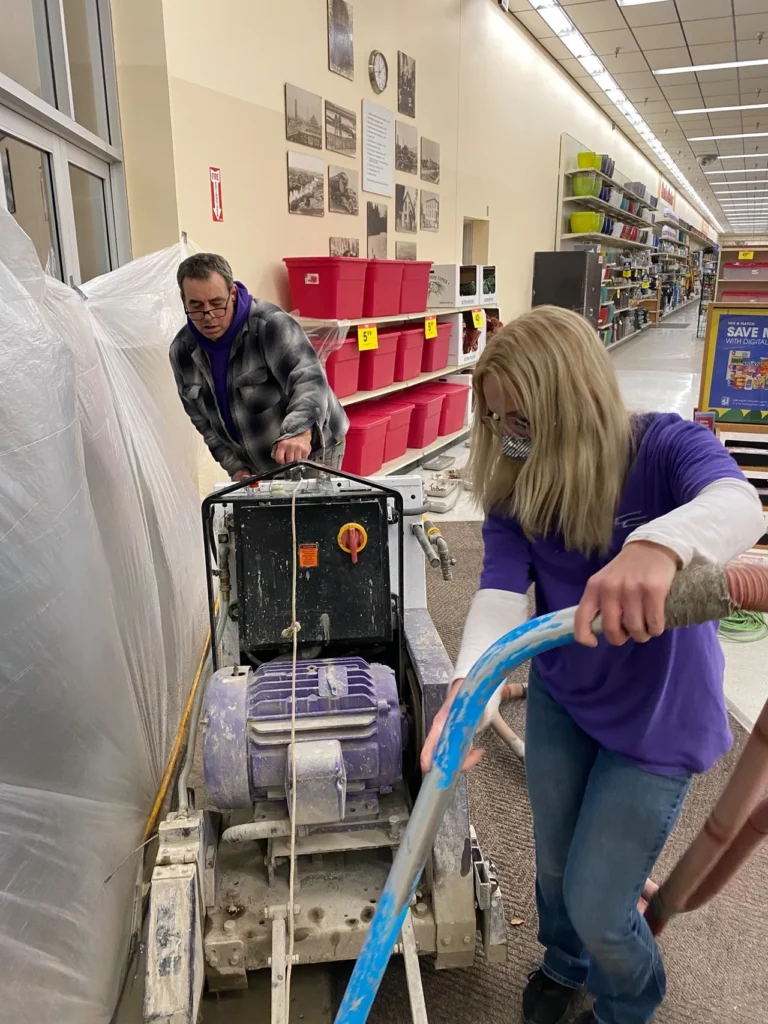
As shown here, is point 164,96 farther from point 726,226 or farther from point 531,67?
point 726,226

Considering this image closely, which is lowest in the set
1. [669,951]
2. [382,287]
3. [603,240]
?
[669,951]

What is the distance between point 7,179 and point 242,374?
0.95 m

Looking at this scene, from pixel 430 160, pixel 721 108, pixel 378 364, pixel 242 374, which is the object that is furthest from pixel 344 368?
pixel 721 108

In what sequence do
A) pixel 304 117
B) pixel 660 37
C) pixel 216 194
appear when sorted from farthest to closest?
pixel 660 37
pixel 304 117
pixel 216 194

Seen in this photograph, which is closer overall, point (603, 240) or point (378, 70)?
point (378, 70)

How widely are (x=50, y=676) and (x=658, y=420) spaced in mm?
1040

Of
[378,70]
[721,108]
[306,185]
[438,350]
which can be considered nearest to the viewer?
[306,185]

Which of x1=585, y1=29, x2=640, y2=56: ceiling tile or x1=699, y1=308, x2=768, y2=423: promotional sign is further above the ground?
x1=585, y1=29, x2=640, y2=56: ceiling tile

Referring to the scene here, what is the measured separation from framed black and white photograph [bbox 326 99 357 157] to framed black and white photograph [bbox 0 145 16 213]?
2461 millimetres

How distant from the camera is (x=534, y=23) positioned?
24.6 ft

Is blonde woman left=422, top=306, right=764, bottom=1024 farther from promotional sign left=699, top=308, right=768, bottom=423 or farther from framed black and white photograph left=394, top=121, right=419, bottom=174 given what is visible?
framed black and white photograph left=394, top=121, right=419, bottom=174

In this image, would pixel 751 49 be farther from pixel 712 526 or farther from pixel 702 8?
pixel 712 526

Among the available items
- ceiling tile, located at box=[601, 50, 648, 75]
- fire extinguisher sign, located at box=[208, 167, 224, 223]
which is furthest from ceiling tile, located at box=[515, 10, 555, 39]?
fire extinguisher sign, located at box=[208, 167, 224, 223]

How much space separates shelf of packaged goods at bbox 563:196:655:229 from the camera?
9.93 meters
